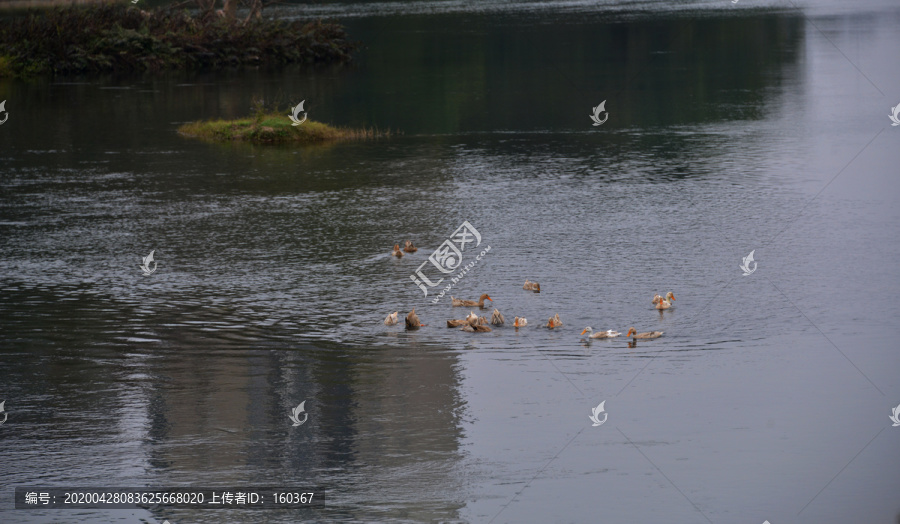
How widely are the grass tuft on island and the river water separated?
3.83ft

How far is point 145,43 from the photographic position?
194 feet

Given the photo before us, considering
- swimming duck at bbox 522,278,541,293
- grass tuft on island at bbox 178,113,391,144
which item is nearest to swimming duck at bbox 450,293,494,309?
swimming duck at bbox 522,278,541,293

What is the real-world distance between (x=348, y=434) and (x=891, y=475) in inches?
226

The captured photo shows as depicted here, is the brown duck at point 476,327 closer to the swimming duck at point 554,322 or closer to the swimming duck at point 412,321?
the swimming duck at point 412,321

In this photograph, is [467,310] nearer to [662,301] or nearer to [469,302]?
[469,302]

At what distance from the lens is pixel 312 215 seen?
2567cm

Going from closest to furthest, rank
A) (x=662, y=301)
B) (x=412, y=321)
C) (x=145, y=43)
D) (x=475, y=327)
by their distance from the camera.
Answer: (x=475, y=327), (x=412, y=321), (x=662, y=301), (x=145, y=43)

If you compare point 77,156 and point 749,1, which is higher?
point 749,1

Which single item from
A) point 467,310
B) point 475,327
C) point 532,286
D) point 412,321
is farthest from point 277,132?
point 475,327

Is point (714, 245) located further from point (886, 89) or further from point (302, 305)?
point (886, 89)

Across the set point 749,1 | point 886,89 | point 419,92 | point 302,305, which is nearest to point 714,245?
point 302,305

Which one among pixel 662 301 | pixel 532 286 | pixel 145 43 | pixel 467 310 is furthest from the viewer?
pixel 145 43

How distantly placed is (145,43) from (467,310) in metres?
45.8

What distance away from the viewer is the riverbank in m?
57.1
